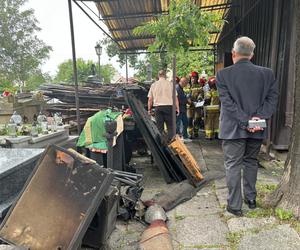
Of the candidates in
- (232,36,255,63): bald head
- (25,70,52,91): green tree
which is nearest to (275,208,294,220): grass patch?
(232,36,255,63): bald head

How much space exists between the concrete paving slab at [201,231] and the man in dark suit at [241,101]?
0.95 ft

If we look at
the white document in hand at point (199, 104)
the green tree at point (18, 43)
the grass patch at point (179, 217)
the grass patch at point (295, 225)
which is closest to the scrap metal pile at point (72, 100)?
the white document in hand at point (199, 104)

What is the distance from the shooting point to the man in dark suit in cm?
327

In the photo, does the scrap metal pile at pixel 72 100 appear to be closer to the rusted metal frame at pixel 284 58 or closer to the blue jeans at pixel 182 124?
the blue jeans at pixel 182 124

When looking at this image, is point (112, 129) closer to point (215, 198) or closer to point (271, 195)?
point (215, 198)

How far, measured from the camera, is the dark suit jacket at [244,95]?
328 cm

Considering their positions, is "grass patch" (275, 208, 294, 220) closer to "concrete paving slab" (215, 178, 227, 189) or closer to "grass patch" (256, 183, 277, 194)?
"grass patch" (256, 183, 277, 194)

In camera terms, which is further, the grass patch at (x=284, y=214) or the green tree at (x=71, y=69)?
the green tree at (x=71, y=69)

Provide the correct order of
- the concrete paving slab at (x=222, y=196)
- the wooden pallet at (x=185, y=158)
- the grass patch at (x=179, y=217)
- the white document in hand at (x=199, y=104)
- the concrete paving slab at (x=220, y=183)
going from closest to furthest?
the grass patch at (x=179, y=217) → the concrete paving slab at (x=222, y=196) → the concrete paving slab at (x=220, y=183) → the wooden pallet at (x=185, y=158) → the white document in hand at (x=199, y=104)

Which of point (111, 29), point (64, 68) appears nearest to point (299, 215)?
point (111, 29)

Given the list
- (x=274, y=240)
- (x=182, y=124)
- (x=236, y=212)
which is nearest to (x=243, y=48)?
(x=236, y=212)

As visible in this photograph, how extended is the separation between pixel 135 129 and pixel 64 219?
3.44 metres

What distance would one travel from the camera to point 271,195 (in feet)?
11.5

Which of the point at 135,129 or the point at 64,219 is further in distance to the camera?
the point at 135,129
